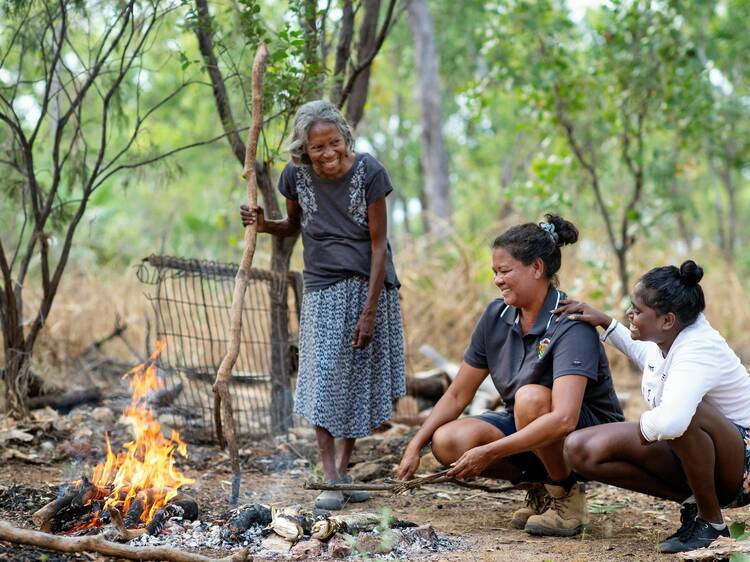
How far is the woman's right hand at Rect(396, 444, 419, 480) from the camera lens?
337 cm

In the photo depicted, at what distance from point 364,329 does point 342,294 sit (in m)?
0.21

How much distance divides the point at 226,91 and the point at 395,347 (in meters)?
1.90

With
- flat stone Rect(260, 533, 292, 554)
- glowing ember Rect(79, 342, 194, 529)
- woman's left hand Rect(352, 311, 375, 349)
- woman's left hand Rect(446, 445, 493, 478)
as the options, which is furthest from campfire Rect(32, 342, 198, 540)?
woman's left hand Rect(446, 445, 493, 478)

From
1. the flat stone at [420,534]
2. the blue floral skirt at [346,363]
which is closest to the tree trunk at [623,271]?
the blue floral skirt at [346,363]

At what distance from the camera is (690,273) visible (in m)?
3.05

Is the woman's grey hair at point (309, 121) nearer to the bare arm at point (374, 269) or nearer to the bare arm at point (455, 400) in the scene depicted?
the bare arm at point (374, 269)

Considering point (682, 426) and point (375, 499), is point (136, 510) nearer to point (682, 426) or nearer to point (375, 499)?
point (375, 499)

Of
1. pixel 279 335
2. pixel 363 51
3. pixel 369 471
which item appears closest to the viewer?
pixel 369 471

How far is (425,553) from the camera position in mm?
3176

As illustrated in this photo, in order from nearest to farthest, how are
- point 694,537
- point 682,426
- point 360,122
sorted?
point 682,426 < point 694,537 < point 360,122

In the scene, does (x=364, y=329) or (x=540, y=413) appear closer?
(x=540, y=413)

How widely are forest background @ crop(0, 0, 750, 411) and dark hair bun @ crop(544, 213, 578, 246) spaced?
71.3 inches

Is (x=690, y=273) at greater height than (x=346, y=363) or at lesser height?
greater

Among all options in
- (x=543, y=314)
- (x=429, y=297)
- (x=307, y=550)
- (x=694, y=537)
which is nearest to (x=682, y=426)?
(x=694, y=537)
